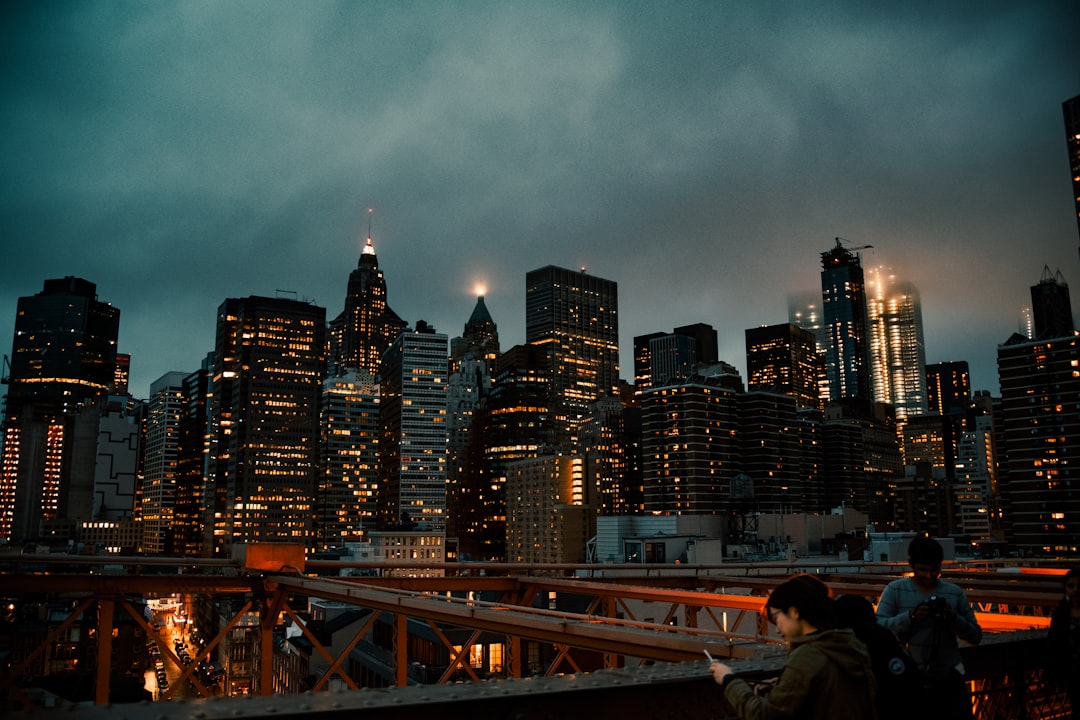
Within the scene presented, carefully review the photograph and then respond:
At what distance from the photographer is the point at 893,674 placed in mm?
4809

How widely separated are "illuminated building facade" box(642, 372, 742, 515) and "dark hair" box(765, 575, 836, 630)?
555ft

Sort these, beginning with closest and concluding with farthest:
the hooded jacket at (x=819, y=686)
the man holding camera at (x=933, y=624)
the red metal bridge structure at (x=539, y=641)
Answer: the red metal bridge structure at (x=539, y=641)
the hooded jacket at (x=819, y=686)
the man holding camera at (x=933, y=624)

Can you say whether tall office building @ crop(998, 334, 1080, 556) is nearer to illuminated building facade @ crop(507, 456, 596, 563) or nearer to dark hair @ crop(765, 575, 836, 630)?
illuminated building facade @ crop(507, 456, 596, 563)

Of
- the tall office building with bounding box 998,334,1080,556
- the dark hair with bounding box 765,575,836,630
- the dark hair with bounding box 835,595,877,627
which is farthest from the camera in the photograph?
the tall office building with bounding box 998,334,1080,556

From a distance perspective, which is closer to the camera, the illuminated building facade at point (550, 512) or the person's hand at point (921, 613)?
the person's hand at point (921, 613)

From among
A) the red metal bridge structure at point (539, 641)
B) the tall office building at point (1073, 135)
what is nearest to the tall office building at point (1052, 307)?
the tall office building at point (1073, 135)

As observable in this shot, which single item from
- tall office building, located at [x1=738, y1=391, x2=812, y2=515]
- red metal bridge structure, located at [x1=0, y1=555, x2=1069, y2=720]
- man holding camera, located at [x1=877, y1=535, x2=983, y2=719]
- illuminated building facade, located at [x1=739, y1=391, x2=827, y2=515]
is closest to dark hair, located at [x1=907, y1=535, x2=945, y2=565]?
man holding camera, located at [x1=877, y1=535, x2=983, y2=719]

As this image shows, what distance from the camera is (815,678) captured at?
438 centimetres

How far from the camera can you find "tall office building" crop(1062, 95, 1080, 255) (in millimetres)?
165375

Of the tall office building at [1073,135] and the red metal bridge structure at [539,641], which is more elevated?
the tall office building at [1073,135]

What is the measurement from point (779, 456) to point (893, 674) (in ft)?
637

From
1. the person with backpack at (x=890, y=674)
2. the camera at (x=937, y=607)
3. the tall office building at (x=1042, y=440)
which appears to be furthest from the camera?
the tall office building at (x=1042, y=440)

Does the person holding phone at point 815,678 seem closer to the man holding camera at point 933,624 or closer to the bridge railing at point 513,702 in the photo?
the bridge railing at point 513,702

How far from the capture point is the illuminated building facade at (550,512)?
173 meters
